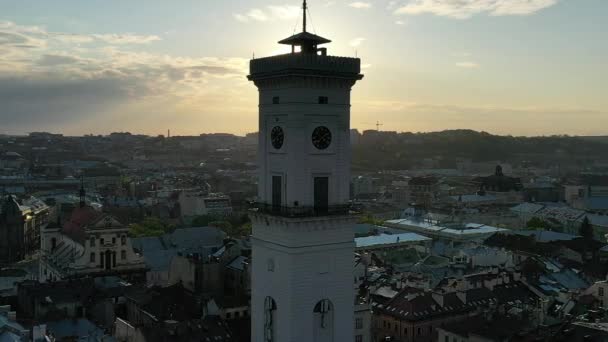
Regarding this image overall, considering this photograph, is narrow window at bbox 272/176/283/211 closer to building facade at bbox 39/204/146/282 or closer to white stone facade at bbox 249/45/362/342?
white stone facade at bbox 249/45/362/342

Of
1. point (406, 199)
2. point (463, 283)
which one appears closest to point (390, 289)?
point (463, 283)

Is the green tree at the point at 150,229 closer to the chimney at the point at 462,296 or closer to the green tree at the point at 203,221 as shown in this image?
the green tree at the point at 203,221

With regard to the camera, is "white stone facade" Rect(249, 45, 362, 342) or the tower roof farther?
the tower roof

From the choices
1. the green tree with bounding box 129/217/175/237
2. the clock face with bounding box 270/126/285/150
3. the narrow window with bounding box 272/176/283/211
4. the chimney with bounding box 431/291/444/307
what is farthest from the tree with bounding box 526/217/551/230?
the clock face with bounding box 270/126/285/150

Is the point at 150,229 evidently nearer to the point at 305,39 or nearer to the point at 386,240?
the point at 386,240

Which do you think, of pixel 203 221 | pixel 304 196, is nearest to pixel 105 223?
pixel 304 196

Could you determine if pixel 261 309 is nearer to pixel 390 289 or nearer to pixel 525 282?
pixel 390 289

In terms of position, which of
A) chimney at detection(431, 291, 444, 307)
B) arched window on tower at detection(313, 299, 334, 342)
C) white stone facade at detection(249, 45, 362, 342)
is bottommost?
chimney at detection(431, 291, 444, 307)
